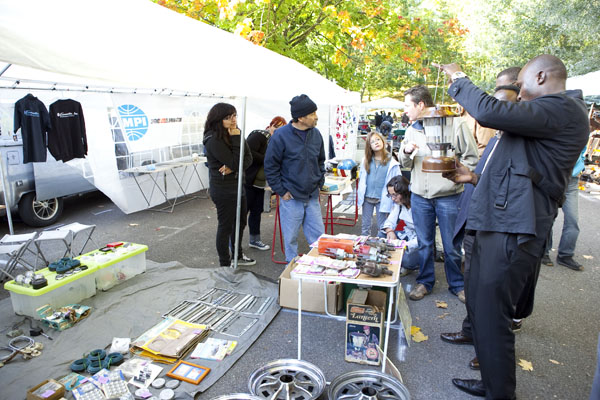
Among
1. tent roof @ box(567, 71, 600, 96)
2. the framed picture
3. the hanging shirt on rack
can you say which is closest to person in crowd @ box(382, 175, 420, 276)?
the framed picture

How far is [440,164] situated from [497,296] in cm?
87

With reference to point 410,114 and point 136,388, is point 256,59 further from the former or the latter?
point 136,388

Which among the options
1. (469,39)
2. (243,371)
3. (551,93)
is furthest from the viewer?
(469,39)

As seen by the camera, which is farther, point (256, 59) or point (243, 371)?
point (256, 59)

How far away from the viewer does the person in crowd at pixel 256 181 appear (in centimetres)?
516

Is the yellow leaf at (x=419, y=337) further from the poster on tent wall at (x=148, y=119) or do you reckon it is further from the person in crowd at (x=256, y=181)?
the poster on tent wall at (x=148, y=119)

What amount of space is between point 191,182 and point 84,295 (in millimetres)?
5145

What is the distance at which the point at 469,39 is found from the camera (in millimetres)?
21359

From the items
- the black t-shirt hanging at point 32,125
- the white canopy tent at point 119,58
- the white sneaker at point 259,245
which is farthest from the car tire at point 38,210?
the white sneaker at point 259,245

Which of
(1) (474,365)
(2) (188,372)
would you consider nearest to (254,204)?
(2) (188,372)

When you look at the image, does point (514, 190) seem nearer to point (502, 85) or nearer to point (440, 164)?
point (440, 164)

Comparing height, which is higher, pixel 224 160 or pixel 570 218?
pixel 224 160

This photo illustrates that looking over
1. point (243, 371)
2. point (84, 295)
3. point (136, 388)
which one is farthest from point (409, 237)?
point (84, 295)

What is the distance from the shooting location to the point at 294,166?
3990 mm
